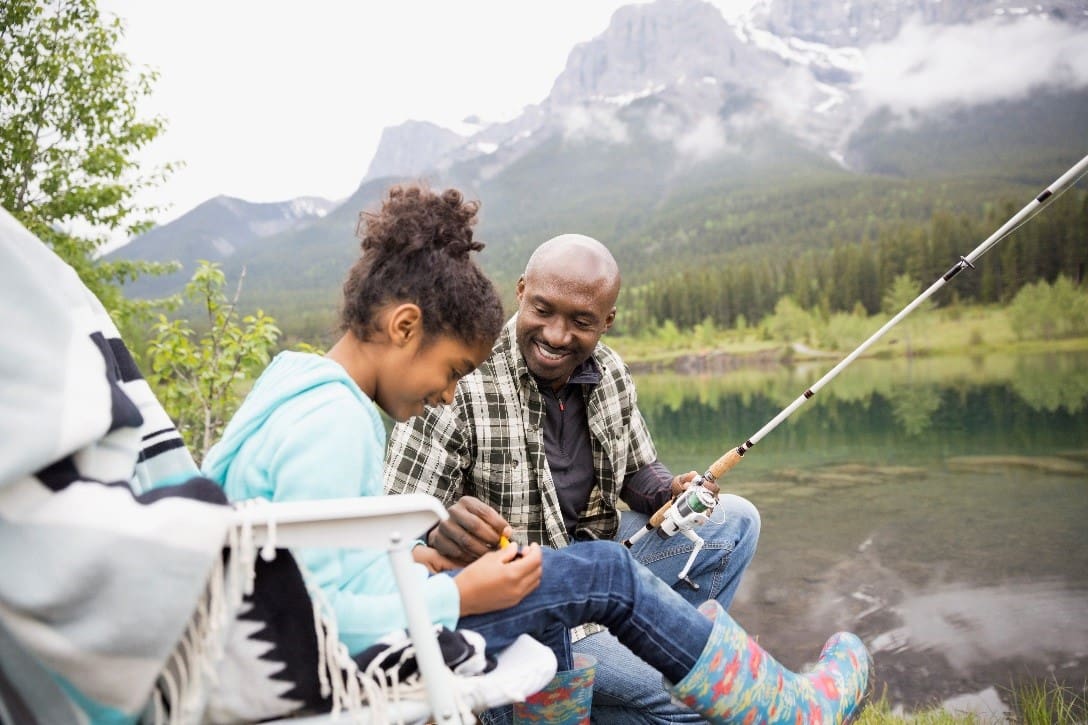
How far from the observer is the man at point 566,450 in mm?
2352

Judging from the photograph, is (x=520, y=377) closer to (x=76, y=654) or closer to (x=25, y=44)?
(x=76, y=654)

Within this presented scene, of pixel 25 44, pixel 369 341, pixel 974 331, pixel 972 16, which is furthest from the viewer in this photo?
pixel 972 16

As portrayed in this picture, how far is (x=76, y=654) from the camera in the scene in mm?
930

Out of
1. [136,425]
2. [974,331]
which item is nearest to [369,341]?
[136,425]

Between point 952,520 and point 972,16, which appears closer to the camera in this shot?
point 952,520

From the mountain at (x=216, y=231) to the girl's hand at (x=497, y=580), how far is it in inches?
3271

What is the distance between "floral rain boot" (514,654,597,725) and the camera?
1.83 meters

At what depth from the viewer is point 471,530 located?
1.78m

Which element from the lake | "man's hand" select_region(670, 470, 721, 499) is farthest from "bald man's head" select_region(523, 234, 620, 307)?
the lake

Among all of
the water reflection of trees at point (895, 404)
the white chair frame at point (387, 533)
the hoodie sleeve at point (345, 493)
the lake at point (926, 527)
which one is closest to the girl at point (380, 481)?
the hoodie sleeve at point (345, 493)

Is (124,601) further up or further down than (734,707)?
further up

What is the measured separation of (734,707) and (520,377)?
122cm

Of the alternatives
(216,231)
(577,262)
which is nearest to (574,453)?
(577,262)

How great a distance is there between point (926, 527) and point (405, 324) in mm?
11458
